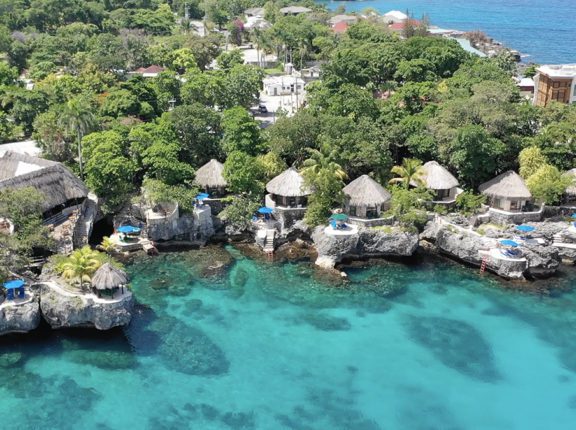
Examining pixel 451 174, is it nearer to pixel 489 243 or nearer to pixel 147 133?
Answer: pixel 489 243

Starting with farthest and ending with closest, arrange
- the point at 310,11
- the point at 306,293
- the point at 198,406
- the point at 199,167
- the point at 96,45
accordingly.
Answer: the point at 310,11, the point at 96,45, the point at 199,167, the point at 306,293, the point at 198,406

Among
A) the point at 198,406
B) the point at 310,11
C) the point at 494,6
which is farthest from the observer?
the point at 494,6

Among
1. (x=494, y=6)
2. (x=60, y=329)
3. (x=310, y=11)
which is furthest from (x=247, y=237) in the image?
(x=494, y=6)

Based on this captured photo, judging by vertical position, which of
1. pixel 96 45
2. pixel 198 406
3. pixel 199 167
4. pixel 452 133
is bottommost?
pixel 198 406

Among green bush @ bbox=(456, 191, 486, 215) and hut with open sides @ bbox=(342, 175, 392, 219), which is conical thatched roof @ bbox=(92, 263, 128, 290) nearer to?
hut with open sides @ bbox=(342, 175, 392, 219)

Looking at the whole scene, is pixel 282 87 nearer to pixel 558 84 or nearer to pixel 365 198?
pixel 558 84

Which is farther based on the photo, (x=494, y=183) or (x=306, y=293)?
(x=494, y=183)

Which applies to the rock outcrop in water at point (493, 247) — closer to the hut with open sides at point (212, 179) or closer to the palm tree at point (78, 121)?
the hut with open sides at point (212, 179)
